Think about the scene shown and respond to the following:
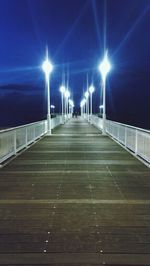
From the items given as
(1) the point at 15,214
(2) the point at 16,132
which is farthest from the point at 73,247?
(2) the point at 16,132

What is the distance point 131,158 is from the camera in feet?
47.3

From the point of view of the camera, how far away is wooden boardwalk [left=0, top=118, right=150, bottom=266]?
5.03 m

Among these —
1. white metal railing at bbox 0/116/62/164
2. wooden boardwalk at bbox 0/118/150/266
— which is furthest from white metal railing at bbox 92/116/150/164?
white metal railing at bbox 0/116/62/164

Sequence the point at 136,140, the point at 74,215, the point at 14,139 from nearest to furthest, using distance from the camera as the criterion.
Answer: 1. the point at 74,215
2. the point at 14,139
3. the point at 136,140

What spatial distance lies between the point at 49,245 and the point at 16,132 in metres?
10.2

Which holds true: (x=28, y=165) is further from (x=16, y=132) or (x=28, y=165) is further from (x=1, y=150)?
(x=16, y=132)

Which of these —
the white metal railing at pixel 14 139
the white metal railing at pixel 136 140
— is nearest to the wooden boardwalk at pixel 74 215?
the white metal railing at pixel 14 139

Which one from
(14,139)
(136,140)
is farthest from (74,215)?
(136,140)

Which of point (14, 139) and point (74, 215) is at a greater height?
point (14, 139)

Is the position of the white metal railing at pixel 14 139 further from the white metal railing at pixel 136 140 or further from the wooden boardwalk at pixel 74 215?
the white metal railing at pixel 136 140

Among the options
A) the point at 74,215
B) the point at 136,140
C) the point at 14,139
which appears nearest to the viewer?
the point at 74,215

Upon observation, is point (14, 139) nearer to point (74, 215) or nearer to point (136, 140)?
point (136, 140)

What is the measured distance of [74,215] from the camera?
22.1 feet

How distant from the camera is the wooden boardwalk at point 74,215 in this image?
5.03 meters
